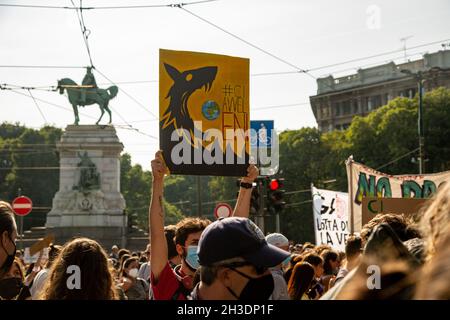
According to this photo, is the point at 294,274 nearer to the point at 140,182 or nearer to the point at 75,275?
the point at 75,275

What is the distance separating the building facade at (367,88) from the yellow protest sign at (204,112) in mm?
66925

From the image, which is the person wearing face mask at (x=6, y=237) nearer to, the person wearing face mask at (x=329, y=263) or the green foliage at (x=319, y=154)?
the person wearing face mask at (x=329, y=263)

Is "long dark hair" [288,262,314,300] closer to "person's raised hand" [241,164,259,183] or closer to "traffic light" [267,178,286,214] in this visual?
"person's raised hand" [241,164,259,183]

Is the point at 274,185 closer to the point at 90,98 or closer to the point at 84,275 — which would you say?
the point at 84,275

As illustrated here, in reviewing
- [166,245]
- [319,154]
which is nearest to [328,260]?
[166,245]

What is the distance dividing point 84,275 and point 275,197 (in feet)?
58.7

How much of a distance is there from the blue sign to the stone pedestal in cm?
2279

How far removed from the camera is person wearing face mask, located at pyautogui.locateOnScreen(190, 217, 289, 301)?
2949 millimetres

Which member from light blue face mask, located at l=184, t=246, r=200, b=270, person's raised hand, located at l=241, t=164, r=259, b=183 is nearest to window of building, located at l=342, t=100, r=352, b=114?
person's raised hand, located at l=241, t=164, r=259, b=183

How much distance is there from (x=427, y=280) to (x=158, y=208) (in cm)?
293

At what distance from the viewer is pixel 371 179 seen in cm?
1379

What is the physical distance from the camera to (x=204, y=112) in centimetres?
584

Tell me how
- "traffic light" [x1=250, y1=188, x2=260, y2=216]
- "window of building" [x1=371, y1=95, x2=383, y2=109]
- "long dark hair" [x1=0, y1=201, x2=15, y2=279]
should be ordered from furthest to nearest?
"window of building" [x1=371, y1=95, x2=383, y2=109] < "traffic light" [x1=250, y1=188, x2=260, y2=216] < "long dark hair" [x1=0, y1=201, x2=15, y2=279]
